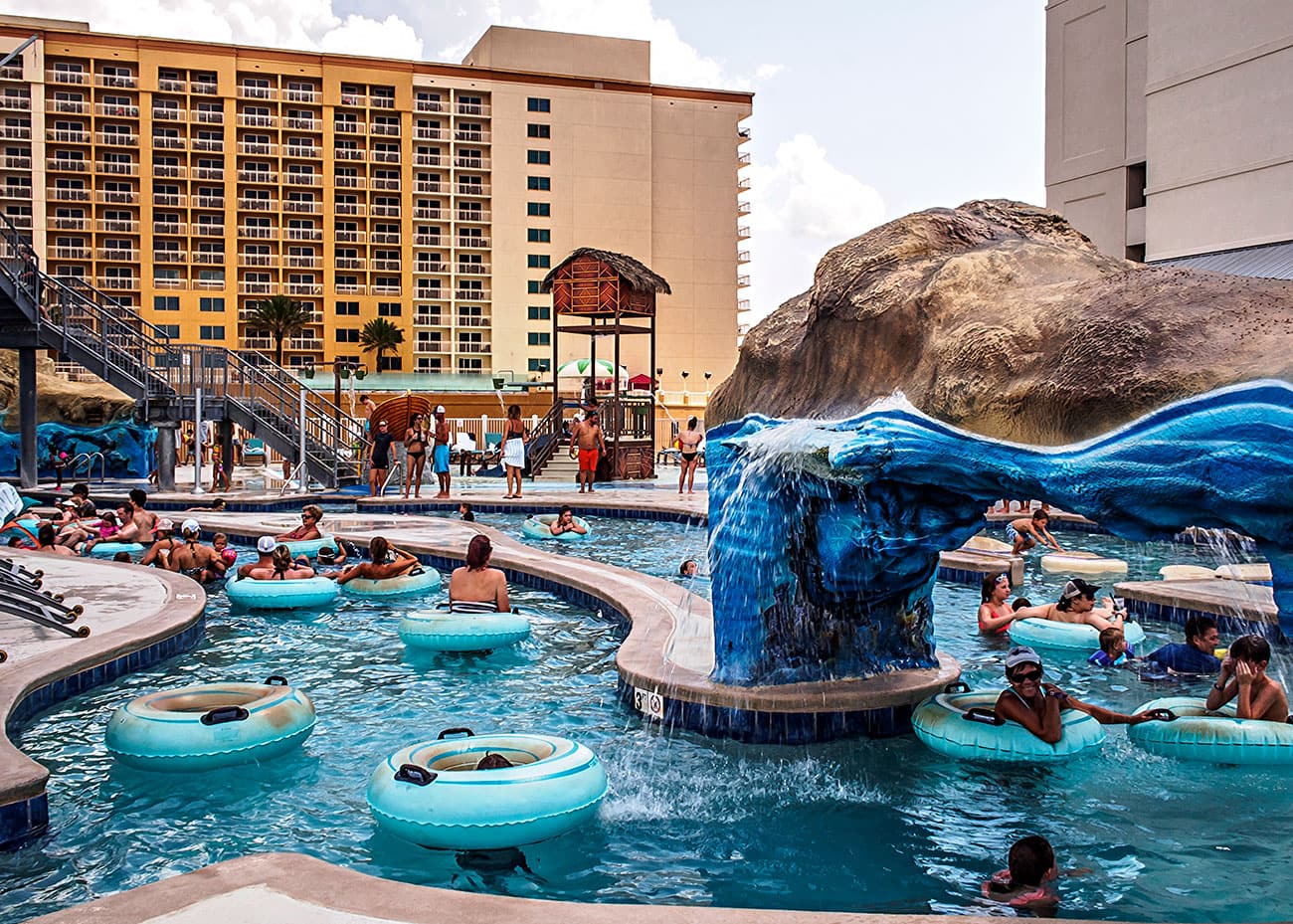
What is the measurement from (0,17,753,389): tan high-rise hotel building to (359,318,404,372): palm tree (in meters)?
1.07

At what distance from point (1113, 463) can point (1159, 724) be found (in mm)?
3007

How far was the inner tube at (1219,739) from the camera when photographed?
7059 mm

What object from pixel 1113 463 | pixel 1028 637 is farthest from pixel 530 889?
pixel 1028 637

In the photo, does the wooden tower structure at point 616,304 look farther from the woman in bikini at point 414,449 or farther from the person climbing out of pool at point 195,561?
the person climbing out of pool at point 195,561

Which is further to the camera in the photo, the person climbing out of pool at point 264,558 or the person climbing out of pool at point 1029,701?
the person climbing out of pool at point 264,558

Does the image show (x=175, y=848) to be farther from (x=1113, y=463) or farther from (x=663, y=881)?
(x=1113, y=463)

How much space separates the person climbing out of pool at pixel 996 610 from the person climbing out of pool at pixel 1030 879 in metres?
6.02

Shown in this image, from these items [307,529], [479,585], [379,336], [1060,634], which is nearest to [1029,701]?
[1060,634]

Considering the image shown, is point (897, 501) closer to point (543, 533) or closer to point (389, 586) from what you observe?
point (389, 586)

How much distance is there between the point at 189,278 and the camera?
65625 millimetres

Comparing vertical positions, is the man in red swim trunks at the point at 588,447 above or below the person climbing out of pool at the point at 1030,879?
above

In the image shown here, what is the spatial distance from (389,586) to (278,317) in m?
54.2

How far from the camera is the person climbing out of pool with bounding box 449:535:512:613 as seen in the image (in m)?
10.6

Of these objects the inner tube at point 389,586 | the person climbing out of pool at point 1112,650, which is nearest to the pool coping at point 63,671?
the inner tube at point 389,586
